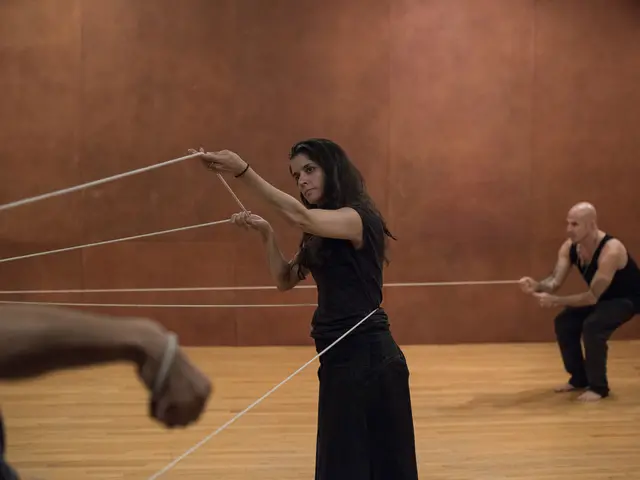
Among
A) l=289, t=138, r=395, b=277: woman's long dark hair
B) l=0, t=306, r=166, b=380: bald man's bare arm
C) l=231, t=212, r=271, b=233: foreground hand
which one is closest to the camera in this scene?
l=0, t=306, r=166, b=380: bald man's bare arm

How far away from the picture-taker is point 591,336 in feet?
12.9

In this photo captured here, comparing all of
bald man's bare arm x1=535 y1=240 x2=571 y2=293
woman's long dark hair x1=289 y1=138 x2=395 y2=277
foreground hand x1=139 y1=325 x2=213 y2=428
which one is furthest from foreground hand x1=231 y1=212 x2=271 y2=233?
bald man's bare arm x1=535 y1=240 x2=571 y2=293

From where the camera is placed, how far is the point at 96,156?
515 cm

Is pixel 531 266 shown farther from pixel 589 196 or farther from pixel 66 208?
pixel 66 208

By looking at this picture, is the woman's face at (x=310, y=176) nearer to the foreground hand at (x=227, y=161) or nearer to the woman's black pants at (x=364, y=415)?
the foreground hand at (x=227, y=161)

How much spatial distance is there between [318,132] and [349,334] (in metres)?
3.33

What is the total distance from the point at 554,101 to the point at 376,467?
3.99m

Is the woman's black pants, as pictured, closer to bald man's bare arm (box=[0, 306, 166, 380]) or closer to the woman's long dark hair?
the woman's long dark hair

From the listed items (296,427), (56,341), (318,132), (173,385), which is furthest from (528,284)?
(56,341)

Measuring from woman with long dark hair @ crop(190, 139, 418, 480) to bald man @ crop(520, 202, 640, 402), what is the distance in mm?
2110

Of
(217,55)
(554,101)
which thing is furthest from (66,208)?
(554,101)

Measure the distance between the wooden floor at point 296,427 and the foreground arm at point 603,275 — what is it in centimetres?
51

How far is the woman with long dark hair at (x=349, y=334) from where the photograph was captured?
2025 mm

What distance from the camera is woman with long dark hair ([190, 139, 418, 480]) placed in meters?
2.03
